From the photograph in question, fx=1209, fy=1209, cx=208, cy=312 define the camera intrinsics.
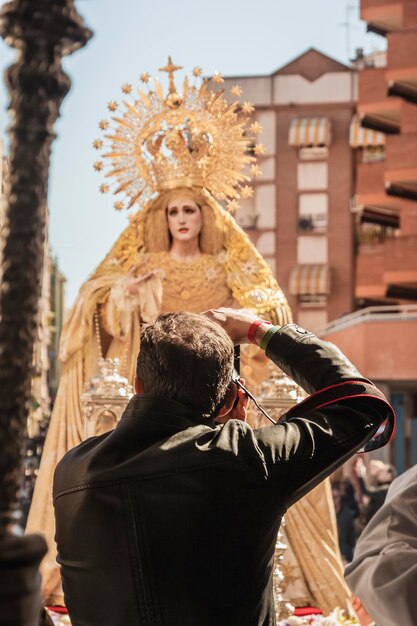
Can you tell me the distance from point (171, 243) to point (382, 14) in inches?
881

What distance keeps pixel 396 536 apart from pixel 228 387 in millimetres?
641

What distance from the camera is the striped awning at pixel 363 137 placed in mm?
30703

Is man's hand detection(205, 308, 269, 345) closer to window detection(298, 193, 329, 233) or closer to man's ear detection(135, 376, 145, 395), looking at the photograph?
man's ear detection(135, 376, 145, 395)

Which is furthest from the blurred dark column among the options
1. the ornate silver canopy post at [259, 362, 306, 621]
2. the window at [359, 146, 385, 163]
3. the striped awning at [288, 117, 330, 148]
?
the window at [359, 146, 385, 163]

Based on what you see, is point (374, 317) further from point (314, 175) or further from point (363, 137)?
point (314, 175)

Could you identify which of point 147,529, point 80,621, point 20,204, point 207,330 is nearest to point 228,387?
point 207,330

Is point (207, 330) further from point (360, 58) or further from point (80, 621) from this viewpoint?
point (360, 58)

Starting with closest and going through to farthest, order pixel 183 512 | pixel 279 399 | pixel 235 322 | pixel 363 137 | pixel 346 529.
Result: pixel 183 512 → pixel 235 322 → pixel 279 399 → pixel 346 529 → pixel 363 137

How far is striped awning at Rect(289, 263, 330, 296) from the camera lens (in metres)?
30.9

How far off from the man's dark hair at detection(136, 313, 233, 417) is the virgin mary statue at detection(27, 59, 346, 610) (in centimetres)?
456

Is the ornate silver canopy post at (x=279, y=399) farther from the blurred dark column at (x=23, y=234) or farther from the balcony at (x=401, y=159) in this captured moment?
the balcony at (x=401, y=159)

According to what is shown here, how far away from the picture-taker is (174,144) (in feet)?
23.8

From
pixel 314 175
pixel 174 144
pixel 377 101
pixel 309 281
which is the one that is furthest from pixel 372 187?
Result: pixel 174 144

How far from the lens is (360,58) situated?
34.5 metres
